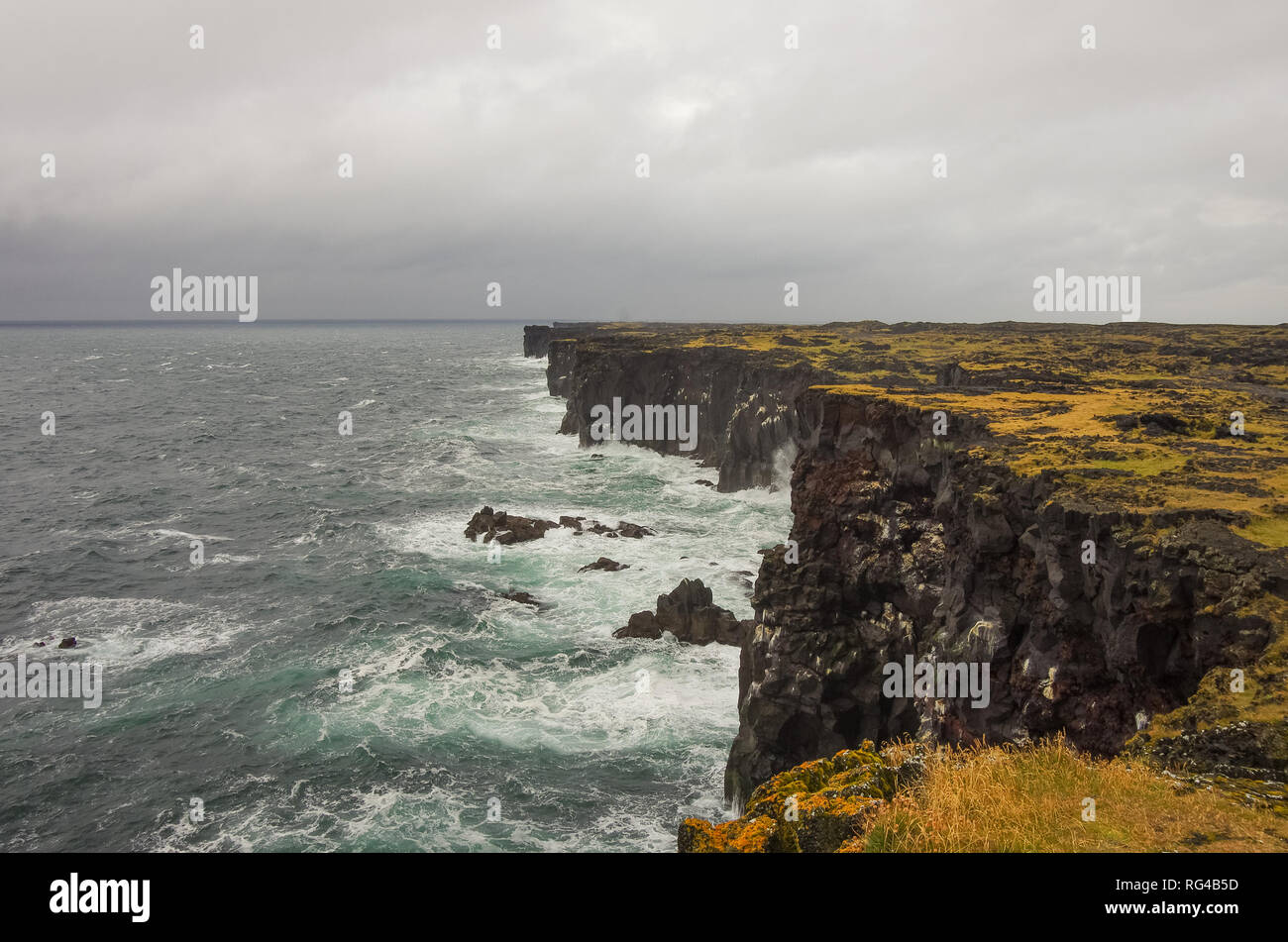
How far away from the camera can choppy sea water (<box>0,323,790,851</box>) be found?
29484mm

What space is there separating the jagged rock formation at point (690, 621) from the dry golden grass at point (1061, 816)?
3056 centimetres

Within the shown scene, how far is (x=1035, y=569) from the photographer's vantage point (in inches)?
928

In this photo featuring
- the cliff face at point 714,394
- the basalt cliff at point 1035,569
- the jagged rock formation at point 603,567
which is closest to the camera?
the basalt cliff at point 1035,569

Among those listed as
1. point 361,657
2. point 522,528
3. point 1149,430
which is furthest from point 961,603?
point 522,528

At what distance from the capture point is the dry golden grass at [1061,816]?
32.7 ft

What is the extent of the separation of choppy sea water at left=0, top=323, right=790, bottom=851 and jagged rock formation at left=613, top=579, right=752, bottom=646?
891 millimetres

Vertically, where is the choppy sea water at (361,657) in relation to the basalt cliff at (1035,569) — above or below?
below

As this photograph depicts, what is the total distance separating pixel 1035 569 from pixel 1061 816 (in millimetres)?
14428

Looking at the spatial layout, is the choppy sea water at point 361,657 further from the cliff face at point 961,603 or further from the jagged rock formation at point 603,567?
the cliff face at point 961,603

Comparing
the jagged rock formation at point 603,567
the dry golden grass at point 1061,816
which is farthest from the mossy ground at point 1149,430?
the jagged rock formation at point 603,567

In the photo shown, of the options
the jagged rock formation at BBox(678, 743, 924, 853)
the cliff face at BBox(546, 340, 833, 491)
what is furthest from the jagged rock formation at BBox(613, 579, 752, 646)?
the jagged rock formation at BBox(678, 743, 924, 853)

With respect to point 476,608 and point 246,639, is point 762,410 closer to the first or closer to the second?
point 476,608
